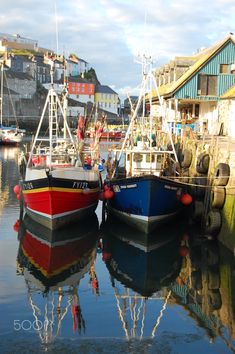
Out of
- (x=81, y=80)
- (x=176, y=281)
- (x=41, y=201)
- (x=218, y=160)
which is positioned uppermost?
(x=81, y=80)

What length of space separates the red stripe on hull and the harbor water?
3.05ft

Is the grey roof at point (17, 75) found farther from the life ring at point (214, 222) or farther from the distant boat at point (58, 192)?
the life ring at point (214, 222)

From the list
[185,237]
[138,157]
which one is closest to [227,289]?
[185,237]

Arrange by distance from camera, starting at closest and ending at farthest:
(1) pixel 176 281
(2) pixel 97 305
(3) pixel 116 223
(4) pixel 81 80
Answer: (2) pixel 97 305
(1) pixel 176 281
(3) pixel 116 223
(4) pixel 81 80

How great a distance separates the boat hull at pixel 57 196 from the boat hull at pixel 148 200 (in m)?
1.49

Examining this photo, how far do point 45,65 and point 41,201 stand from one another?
426 ft

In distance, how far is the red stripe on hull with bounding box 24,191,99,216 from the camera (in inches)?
766

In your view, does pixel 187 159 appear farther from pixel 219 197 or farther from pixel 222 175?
pixel 219 197

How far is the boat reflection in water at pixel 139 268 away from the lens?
39.9 ft

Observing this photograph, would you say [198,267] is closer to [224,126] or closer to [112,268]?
[112,268]

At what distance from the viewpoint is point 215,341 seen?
35.1 ft

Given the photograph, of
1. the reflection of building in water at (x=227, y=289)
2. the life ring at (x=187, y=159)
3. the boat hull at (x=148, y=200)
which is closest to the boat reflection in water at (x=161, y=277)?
the reflection of building in water at (x=227, y=289)

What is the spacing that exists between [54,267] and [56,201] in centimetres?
413

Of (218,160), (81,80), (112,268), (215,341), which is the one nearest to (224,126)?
(218,160)
